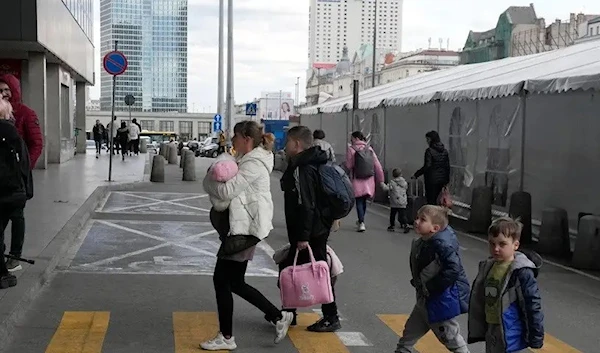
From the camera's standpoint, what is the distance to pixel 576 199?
1166cm

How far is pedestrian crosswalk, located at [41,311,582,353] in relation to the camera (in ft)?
19.3

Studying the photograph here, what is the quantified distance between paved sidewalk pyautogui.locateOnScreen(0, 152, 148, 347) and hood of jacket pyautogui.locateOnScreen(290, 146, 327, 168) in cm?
264

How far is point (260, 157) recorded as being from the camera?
5809 mm

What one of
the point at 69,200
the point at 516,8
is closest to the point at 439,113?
the point at 69,200

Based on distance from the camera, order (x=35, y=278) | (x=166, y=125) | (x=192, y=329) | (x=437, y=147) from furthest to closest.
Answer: (x=166, y=125) < (x=437, y=147) < (x=35, y=278) < (x=192, y=329)

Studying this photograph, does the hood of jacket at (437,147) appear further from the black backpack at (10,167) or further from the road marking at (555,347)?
the black backpack at (10,167)

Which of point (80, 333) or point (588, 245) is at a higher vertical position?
point (588, 245)

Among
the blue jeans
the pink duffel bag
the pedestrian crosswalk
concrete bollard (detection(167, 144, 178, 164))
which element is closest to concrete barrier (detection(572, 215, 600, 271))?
the pedestrian crosswalk

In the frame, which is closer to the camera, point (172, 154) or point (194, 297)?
point (194, 297)

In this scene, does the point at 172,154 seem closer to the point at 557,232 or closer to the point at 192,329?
the point at 557,232

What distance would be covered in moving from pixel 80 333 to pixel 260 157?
2105 mm

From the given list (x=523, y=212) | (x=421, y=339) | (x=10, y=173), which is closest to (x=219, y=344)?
(x=421, y=339)

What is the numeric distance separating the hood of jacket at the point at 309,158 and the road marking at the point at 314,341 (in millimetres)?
1449

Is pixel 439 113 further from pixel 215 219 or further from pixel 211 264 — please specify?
pixel 215 219
